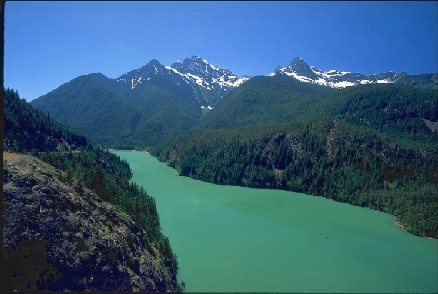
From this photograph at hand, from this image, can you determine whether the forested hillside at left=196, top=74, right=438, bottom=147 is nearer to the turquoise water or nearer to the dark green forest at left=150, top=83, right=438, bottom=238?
the dark green forest at left=150, top=83, right=438, bottom=238

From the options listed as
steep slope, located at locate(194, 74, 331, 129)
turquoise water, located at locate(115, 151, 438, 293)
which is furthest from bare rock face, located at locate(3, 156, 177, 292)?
steep slope, located at locate(194, 74, 331, 129)

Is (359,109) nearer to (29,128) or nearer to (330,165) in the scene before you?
(330,165)

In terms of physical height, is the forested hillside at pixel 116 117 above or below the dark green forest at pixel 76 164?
above

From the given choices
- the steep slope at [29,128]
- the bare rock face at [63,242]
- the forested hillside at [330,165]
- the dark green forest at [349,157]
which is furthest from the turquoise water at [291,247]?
the steep slope at [29,128]

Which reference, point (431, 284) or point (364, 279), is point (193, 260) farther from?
point (431, 284)

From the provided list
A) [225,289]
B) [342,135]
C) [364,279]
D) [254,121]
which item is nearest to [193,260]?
[225,289]

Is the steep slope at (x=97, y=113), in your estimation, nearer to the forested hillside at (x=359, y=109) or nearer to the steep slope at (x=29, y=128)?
the forested hillside at (x=359, y=109)
